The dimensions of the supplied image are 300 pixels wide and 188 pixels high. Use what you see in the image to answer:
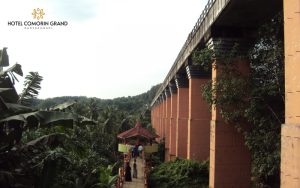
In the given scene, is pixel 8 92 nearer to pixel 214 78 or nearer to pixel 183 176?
pixel 214 78

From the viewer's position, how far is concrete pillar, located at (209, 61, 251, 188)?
13734 millimetres

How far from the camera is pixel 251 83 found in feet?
40.7

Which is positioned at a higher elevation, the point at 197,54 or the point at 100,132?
the point at 197,54

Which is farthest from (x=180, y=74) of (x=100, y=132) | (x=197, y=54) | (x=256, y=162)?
(x=100, y=132)

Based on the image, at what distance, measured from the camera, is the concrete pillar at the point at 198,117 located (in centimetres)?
1920

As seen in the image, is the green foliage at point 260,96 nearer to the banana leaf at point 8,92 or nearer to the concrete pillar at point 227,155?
the concrete pillar at point 227,155

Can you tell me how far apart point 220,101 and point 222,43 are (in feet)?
7.23

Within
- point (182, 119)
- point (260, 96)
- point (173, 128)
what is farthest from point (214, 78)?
point (173, 128)

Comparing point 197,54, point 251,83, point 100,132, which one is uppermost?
point 197,54

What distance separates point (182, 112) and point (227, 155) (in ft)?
34.5

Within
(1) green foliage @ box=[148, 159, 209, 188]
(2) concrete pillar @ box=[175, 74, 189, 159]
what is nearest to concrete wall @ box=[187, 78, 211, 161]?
(1) green foliage @ box=[148, 159, 209, 188]

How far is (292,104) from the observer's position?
756cm

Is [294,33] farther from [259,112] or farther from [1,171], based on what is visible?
[1,171]

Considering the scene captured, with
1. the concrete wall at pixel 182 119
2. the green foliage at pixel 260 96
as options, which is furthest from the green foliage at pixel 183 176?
the green foliage at pixel 260 96
